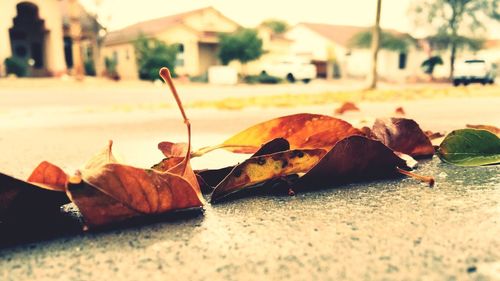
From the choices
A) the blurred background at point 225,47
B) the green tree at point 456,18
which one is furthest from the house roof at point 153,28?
the green tree at point 456,18

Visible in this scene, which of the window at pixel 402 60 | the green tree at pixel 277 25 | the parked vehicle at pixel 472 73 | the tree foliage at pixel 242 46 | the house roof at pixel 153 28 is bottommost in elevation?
the parked vehicle at pixel 472 73

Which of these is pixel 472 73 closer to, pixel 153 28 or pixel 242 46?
pixel 242 46

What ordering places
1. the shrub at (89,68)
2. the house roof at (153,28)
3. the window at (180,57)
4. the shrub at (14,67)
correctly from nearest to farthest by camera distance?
the shrub at (14,67) → the shrub at (89,68) → the house roof at (153,28) → the window at (180,57)

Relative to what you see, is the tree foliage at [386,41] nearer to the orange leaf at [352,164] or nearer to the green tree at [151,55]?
the green tree at [151,55]

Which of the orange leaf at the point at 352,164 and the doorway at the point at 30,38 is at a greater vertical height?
the doorway at the point at 30,38

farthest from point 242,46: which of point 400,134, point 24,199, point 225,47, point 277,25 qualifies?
point 24,199

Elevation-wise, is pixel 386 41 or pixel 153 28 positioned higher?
pixel 153 28

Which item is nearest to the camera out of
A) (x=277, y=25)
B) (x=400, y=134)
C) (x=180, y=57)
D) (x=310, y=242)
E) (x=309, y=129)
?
(x=310, y=242)
